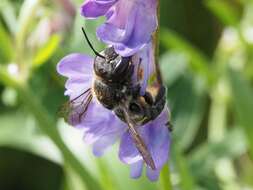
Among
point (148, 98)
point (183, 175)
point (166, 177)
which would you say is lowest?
point (183, 175)

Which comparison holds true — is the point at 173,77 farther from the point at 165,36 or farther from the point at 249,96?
the point at 249,96

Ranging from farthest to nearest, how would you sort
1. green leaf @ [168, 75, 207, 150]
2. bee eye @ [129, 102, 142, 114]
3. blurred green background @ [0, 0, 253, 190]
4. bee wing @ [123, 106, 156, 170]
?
green leaf @ [168, 75, 207, 150] → blurred green background @ [0, 0, 253, 190] → bee eye @ [129, 102, 142, 114] → bee wing @ [123, 106, 156, 170]

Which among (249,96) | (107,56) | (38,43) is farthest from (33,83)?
(107,56)

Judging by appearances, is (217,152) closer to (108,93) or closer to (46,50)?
(46,50)

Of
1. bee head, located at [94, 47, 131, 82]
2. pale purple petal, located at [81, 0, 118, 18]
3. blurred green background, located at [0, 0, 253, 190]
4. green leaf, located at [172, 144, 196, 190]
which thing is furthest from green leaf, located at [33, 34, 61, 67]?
pale purple petal, located at [81, 0, 118, 18]

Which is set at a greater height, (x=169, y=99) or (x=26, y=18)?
(x=26, y=18)

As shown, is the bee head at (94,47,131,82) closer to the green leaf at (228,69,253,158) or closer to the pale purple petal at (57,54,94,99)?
the pale purple petal at (57,54,94,99)

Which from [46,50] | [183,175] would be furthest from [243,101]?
[46,50]
